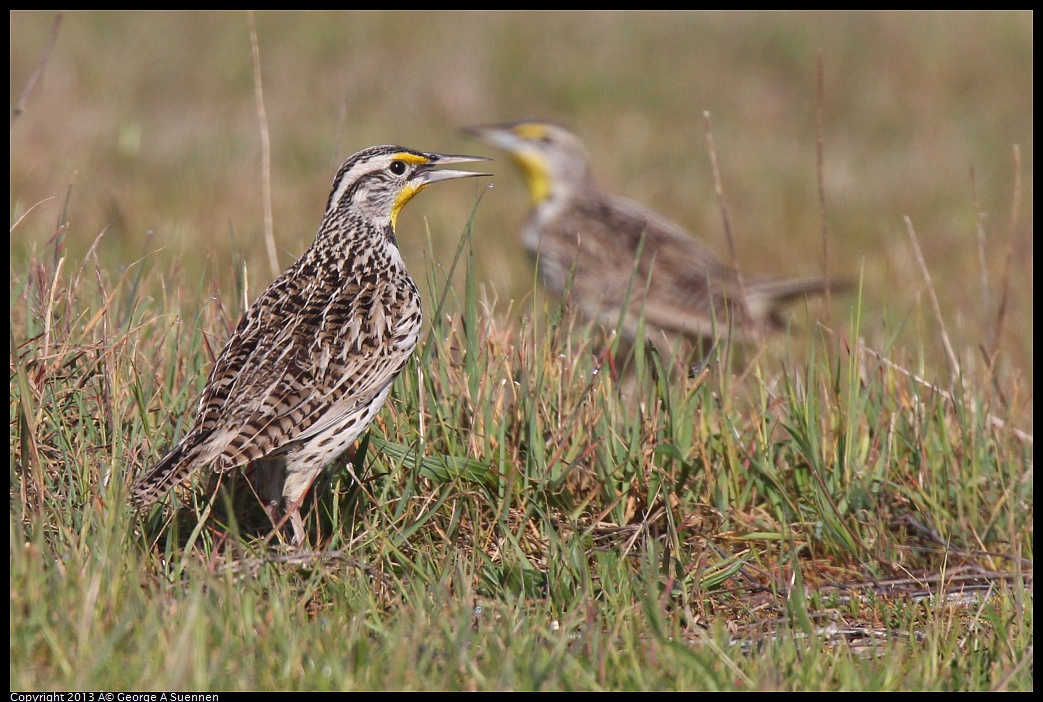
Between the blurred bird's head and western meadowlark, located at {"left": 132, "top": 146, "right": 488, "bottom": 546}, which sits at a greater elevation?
the blurred bird's head

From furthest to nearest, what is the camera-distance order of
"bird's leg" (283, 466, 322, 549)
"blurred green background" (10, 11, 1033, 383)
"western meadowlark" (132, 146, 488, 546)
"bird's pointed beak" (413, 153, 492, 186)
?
"blurred green background" (10, 11, 1033, 383)
"bird's pointed beak" (413, 153, 492, 186)
"bird's leg" (283, 466, 322, 549)
"western meadowlark" (132, 146, 488, 546)

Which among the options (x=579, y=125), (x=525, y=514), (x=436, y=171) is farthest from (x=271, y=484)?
(x=579, y=125)

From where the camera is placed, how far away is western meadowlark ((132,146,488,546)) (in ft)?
12.4

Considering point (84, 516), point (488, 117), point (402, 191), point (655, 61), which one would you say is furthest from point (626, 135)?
point (84, 516)

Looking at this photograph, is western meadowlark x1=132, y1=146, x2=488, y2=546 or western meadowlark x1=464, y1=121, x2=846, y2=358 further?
western meadowlark x1=464, y1=121, x2=846, y2=358

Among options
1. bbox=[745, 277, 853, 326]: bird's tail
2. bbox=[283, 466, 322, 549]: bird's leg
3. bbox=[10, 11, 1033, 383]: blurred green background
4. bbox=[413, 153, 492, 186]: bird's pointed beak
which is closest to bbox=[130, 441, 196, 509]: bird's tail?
bbox=[283, 466, 322, 549]: bird's leg

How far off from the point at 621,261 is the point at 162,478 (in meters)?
4.65

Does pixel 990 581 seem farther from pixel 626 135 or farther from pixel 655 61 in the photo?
pixel 655 61

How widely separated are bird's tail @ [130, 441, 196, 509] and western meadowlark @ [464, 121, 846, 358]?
157 inches

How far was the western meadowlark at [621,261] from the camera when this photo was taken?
778 cm

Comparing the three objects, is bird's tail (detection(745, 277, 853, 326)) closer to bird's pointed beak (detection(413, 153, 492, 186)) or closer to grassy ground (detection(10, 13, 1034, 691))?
grassy ground (detection(10, 13, 1034, 691))

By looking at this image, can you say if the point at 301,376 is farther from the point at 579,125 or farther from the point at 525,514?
the point at 579,125

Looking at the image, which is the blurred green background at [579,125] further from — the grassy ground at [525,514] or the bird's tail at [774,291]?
the grassy ground at [525,514]

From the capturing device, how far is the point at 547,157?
8641 mm
